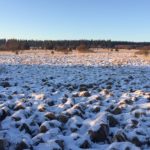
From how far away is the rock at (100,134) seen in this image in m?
6.24

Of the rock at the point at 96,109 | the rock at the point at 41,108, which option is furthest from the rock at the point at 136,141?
the rock at the point at 41,108

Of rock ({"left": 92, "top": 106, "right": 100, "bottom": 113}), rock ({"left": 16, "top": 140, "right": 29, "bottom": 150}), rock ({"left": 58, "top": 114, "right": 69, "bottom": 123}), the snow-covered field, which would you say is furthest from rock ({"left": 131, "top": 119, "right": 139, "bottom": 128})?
rock ({"left": 16, "top": 140, "right": 29, "bottom": 150})

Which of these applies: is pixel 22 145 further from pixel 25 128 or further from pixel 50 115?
pixel 50 115

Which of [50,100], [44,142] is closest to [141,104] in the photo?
[50,100]

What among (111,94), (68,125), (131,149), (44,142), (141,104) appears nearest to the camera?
(131,149)

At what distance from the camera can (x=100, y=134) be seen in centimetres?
631

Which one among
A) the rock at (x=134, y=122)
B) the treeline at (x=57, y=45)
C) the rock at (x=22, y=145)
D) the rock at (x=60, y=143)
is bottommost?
the treeline at (x=57, y=45)

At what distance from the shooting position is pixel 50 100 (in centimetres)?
909

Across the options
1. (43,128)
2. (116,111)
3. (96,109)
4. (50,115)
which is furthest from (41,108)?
(116,111)

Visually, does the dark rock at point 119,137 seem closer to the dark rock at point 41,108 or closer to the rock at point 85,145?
the rock at point 85,145

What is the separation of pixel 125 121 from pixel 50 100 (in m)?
2.58

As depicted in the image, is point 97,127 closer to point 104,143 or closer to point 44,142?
point 104,143

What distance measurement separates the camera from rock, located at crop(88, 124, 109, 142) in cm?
624

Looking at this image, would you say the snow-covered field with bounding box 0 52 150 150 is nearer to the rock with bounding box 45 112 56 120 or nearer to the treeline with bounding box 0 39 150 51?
the rock with bounding box 45 112 56 120
